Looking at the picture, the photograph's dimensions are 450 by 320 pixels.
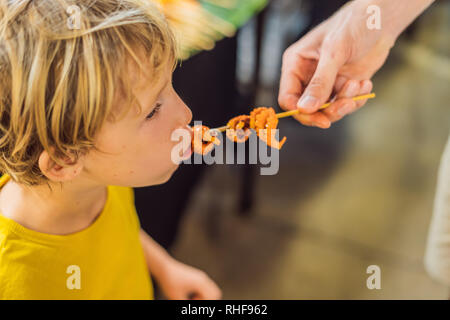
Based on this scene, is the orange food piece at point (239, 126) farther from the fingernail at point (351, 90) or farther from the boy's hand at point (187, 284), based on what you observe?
the boy's hand at point (187, 284)

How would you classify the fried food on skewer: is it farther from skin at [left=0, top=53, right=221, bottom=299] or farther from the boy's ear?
the boy's ear

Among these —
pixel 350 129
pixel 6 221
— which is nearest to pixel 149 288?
pixel 6 221

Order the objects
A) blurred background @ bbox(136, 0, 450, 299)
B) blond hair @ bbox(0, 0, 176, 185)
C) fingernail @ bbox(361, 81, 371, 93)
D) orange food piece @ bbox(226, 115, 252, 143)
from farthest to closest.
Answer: blurred background @ bbox(136, 0, 450, 299) → fingernail @ bbox(361, 81, 371, 93) → orange food piece @ bbox(226, 115, 252, 143) → blond hair @ bbox(0, 0, 176, 185)

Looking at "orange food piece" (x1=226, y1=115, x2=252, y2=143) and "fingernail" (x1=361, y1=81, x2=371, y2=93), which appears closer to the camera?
"orange food piece" (x1=226, y1=115, x2=252, y2=143)

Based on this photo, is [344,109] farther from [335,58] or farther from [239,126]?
[239,126]

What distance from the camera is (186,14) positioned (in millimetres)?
1390

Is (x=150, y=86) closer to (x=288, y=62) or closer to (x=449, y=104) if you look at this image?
(x=288, y=62)

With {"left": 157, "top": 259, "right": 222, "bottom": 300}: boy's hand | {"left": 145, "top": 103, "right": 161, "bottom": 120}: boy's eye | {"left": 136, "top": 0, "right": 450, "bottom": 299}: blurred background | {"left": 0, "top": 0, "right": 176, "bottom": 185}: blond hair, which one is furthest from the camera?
{"left": 136, "top": 0, "right": 450, "bottom": 299}: blurred background

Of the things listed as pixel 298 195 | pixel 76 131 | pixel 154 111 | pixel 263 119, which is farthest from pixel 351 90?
pixel 298 195

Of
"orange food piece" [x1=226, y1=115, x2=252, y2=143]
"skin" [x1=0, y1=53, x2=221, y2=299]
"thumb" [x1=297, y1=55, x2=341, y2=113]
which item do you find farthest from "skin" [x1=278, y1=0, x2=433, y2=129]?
"skin" [x1=0, y1=53, x2=221, y2=299]

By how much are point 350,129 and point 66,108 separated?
6.42ft

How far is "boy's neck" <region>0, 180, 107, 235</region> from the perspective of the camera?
2.53 feet

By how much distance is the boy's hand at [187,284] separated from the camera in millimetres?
1030

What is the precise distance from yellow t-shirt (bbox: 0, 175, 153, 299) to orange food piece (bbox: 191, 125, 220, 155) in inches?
10.0
